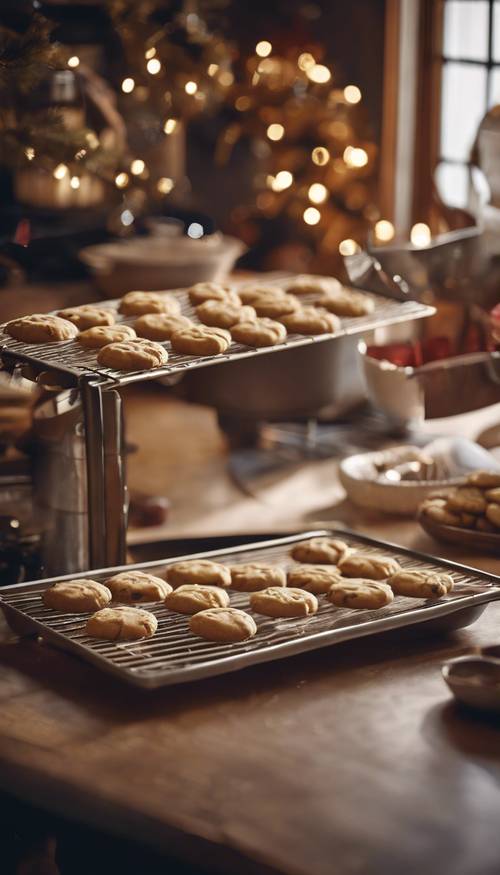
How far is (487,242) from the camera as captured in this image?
2.34m

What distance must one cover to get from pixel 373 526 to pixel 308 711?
2.30 feet

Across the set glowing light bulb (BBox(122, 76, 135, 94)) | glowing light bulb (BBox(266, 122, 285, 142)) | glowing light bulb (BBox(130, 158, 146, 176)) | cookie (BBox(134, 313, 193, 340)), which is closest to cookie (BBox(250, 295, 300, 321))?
cookie (BBox(134, 313, 193, 340))

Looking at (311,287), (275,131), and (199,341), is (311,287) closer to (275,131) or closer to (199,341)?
(199,341)

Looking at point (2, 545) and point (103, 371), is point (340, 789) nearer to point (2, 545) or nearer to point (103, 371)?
point (103, 371)

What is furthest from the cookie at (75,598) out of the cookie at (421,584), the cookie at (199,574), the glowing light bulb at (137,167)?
the glowing light bulb at (137,167)

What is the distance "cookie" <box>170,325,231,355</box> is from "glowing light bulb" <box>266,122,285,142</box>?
76.5 inches

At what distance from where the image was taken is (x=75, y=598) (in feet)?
4.83

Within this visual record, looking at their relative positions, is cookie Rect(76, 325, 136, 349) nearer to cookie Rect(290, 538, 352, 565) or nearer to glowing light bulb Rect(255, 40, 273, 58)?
cookie Rect(290, 538, 352, 565)

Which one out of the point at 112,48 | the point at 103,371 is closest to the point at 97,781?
the point at 103,371

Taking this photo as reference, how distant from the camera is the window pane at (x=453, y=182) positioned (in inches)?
134

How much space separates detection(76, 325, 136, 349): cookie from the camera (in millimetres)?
1601

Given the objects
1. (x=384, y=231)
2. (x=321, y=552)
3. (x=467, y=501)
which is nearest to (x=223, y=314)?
(x=321, y=552)

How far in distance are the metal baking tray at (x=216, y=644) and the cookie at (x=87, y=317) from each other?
1.07 feet

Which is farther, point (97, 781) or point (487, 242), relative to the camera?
point (487, 242)
